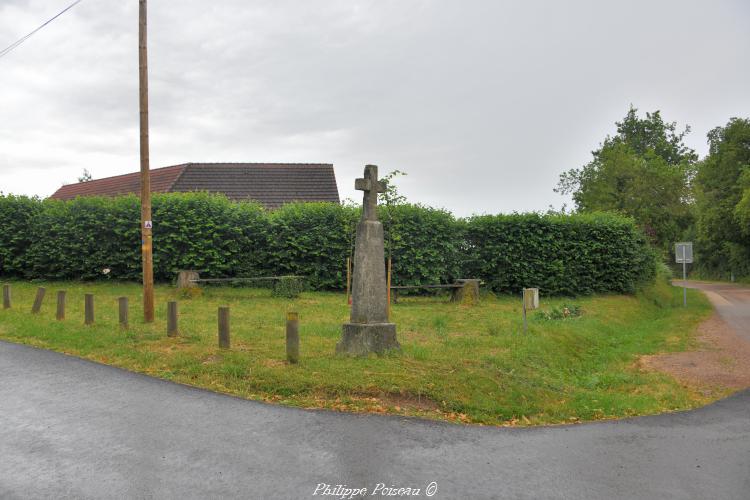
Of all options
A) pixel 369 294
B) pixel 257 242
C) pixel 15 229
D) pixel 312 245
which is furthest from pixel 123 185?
pixel 369 294

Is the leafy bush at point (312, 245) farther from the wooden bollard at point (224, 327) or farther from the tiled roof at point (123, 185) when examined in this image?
the wooden bollard at point (224, 327)

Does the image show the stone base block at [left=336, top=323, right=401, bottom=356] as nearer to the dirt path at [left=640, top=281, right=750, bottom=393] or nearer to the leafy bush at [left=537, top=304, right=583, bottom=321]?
the dirt path at [left=640, top=281, right=750, bottom=393]

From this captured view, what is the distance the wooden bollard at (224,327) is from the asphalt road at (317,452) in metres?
2.27

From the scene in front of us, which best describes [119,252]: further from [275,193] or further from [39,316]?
[275,193]

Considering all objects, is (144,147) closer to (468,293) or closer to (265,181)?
(468,293)

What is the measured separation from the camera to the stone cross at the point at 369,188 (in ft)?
33.1

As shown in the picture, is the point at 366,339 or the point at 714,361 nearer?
the point at 366,339

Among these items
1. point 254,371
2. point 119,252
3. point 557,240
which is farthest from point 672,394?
point 119,252

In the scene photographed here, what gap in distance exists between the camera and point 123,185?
34438mm

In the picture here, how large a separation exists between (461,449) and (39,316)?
40.1 feet

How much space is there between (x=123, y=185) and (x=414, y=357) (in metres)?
29.7

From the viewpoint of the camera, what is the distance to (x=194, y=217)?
21.5 m

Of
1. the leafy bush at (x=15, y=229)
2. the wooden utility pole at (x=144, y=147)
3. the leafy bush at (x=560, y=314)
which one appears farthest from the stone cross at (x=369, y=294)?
the leafy bush at (x=15, y=229)

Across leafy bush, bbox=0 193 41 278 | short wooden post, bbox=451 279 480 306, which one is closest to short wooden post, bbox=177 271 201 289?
leafy bush, bbox=0 193 41 278
